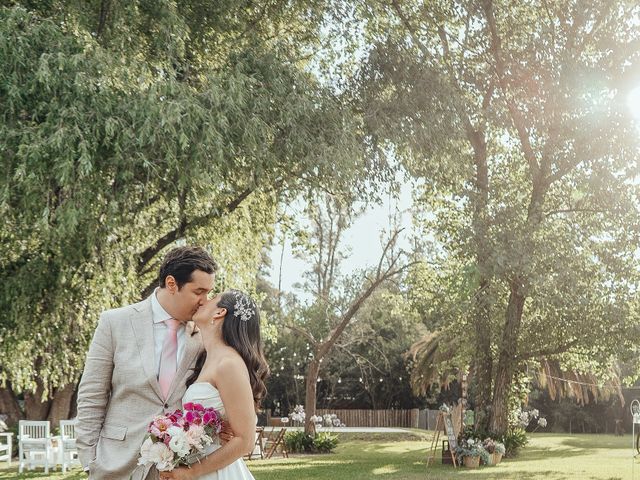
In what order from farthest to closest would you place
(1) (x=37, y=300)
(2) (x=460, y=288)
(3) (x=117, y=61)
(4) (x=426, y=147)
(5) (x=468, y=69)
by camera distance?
(5) (x=468, y=69)
(2) (x=460, y=288)
(4) (x=426, y=147)
(1) (x=37, y=300)
(3) (x=117, y=61)

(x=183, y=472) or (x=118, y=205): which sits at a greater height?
(x=118, y=205)

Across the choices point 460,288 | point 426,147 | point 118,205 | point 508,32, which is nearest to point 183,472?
point 118,205

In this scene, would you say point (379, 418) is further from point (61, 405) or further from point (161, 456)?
point (161, 456)

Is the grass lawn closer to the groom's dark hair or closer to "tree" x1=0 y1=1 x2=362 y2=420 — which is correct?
"tree" x1=0 y1=1 x2=362 y2=420

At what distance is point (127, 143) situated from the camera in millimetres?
11000

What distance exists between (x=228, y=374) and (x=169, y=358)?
0.40 meters

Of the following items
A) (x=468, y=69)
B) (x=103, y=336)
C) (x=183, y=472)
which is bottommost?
(x=183, y=472)

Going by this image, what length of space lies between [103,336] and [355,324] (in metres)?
39.1

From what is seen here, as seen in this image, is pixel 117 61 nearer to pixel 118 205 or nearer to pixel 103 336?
pixel 118 205

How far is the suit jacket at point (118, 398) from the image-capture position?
3.95 metres

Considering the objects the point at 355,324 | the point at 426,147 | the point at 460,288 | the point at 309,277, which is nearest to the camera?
the point at 426,147

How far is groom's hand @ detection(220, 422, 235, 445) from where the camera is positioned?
155 inches

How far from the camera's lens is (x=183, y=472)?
3889 millimetres

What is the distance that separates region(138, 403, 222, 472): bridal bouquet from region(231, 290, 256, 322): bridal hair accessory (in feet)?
1.41
